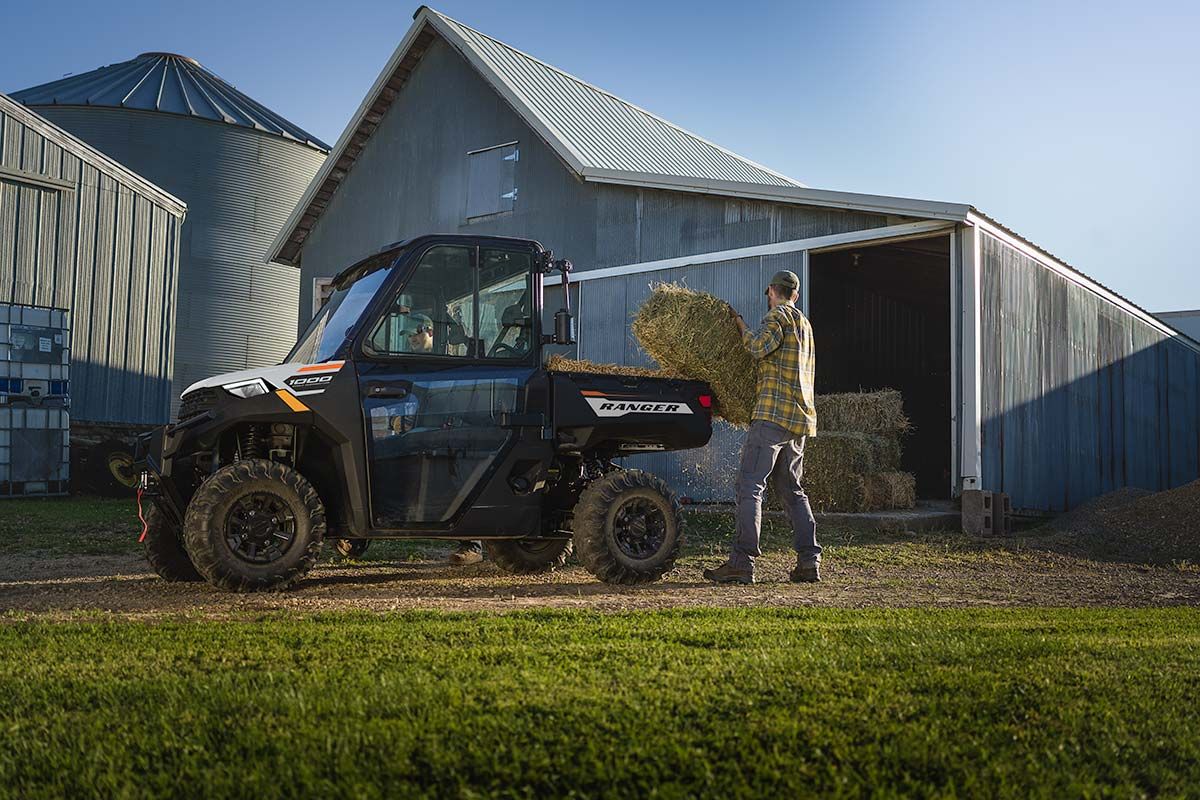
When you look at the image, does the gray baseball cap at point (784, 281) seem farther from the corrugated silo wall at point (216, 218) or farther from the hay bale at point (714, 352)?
the corrugated silo wall at point (216, 218)

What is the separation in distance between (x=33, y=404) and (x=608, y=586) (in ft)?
43.3

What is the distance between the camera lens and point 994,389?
1359cm

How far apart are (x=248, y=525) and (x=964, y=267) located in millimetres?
9395

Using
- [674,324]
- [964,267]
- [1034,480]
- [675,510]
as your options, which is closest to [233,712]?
[675,510]

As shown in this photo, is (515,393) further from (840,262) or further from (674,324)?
(840,262)

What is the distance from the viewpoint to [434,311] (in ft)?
24.2

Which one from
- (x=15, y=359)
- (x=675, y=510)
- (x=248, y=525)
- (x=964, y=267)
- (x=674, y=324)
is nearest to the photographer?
(x=248, y=525)

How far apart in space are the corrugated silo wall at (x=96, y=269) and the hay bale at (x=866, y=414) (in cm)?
1222

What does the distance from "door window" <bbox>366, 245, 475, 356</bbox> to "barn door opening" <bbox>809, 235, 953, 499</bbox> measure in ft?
34.5

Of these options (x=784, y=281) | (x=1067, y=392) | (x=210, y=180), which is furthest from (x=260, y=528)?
(x=210, y=180)

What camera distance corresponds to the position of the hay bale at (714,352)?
343 inches

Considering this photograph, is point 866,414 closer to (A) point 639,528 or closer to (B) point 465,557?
(B) point 465,557

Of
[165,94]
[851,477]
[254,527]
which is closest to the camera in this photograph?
[254,527]

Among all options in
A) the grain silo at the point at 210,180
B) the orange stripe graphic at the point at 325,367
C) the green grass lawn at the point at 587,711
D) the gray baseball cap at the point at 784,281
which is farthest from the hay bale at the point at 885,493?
the grain silo at the point at 210,180
